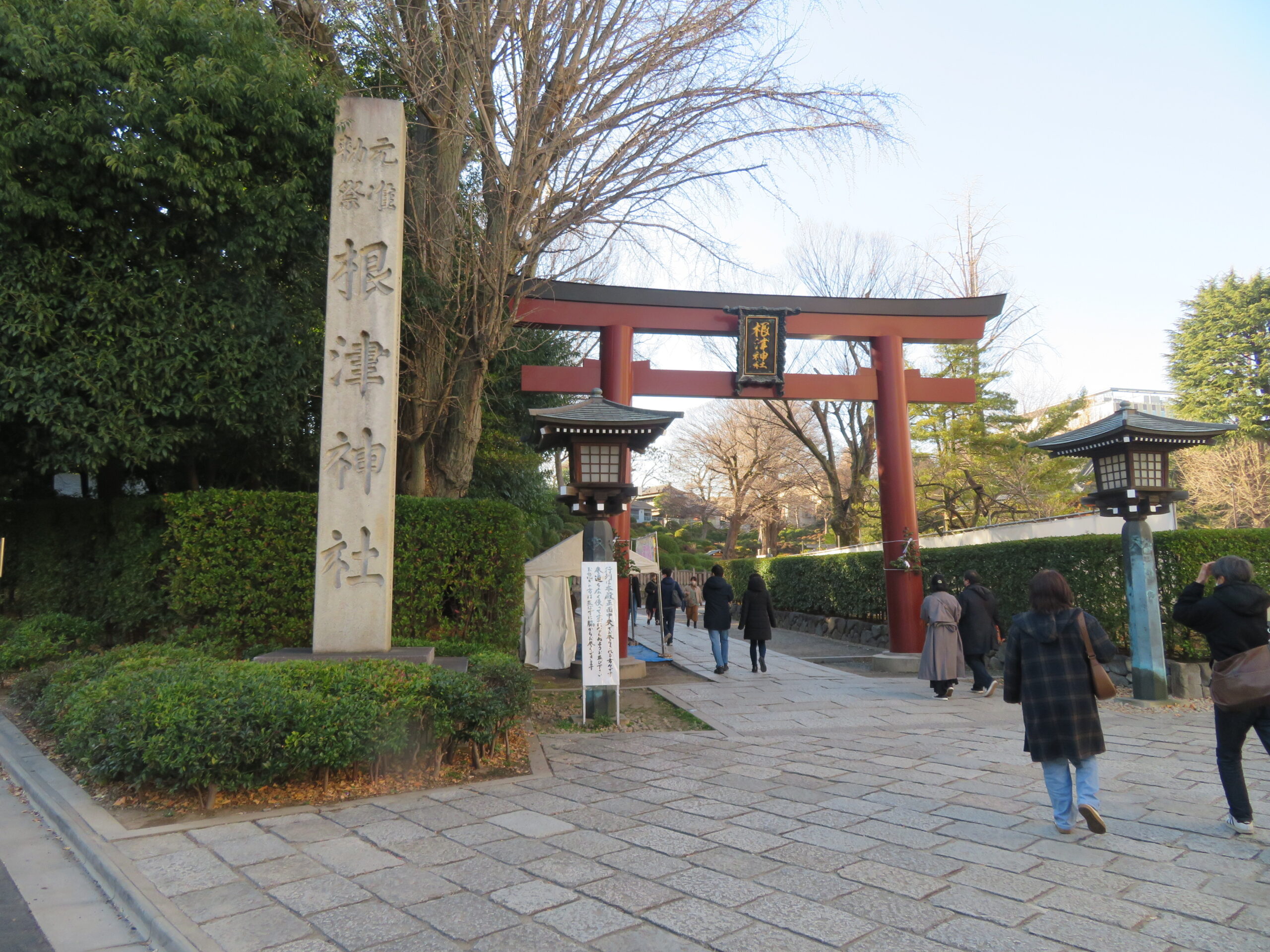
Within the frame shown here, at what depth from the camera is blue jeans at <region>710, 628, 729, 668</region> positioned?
37.7 feet

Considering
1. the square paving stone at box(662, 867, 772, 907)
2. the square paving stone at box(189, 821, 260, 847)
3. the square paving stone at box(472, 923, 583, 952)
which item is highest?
the square paving stone at box(472, 923, 583, 952)

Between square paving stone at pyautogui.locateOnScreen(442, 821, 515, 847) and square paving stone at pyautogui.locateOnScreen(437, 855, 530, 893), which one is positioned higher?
square paving stone at pyautogui.locateOnScreen(437, 855, 530, 893)

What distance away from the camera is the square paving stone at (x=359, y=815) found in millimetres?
4629

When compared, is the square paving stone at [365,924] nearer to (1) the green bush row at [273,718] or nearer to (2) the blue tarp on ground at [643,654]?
(1) the green bush row at [273,718]

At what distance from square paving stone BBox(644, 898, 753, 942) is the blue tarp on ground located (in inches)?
348

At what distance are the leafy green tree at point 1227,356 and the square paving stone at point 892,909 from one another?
27489 millimetres

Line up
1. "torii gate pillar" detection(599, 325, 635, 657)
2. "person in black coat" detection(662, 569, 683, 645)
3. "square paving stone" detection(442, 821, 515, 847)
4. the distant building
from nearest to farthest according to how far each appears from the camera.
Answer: "square paving stone" detection(442, 821, 515, 847), "torii gate pillar" detection(599, 325, 635, 657), "person in black coat" detection(662, 569, 683, 645), the distant building

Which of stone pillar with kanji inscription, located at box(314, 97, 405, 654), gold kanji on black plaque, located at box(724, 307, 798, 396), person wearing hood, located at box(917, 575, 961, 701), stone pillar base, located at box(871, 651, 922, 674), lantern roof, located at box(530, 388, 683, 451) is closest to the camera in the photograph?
stone pillar with kanji inscription, located at box(314, 97, 405, 654)

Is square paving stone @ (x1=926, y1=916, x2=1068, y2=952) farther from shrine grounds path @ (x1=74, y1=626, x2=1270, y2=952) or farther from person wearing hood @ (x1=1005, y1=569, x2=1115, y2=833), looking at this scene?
person wearing hood @ (x1=1005, y1=569, x2=1115, y2=833)

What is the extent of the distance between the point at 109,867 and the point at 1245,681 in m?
5.99

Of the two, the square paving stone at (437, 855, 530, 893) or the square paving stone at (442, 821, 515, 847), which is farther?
the square paving stone at (442, 821, 515, 847)

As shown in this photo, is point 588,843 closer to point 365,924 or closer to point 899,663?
point 365,924

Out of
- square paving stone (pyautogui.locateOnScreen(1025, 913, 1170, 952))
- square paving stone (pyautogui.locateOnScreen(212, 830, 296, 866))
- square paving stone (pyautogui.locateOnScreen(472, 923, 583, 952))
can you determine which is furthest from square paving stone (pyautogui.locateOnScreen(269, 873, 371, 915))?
square paving stone (pyautogui.locateOnScreen(1025, 913, 1170, 952))

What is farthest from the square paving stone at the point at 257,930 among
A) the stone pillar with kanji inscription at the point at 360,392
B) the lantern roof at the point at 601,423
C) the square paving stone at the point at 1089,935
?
the lantern roof at the point at 601,423
